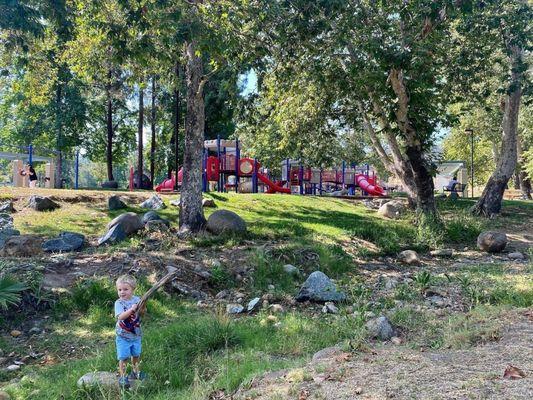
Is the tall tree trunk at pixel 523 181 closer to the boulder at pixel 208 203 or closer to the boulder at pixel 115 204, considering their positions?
the boulder at pixel 208 203

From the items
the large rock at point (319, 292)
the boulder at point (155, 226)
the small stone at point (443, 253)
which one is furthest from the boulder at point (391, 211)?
the large rock at point (319, 292)

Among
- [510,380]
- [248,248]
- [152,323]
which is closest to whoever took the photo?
[510,380]

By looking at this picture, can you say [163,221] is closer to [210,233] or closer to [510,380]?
[210,233]

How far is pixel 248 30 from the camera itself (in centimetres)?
1049

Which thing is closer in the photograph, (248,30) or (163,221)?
(248,30)

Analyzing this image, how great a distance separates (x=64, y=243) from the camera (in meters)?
10.0

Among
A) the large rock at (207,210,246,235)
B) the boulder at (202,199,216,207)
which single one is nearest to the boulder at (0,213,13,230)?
the large rock at (207,210,246,235)

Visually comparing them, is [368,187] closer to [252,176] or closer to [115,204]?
[252,176]

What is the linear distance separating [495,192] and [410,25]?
8.49 meters

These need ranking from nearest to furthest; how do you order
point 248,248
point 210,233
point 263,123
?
point 248,248
point 210,233
point 263,123

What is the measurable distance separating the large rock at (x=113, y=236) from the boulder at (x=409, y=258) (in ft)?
20.3

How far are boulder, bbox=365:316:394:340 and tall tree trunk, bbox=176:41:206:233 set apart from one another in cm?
655

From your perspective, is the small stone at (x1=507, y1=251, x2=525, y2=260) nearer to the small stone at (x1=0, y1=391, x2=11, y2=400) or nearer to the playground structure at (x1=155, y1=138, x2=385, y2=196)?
the small stone at (x1=0, y1=391, x2=11, y2=400)

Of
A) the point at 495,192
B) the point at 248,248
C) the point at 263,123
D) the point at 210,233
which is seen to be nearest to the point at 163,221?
the point at 210,233
